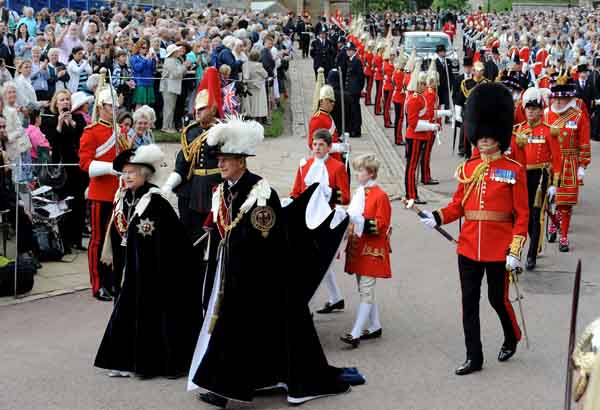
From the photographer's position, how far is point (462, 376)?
7680 millimetres

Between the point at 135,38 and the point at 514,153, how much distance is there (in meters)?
11.5

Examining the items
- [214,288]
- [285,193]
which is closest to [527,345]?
[214,288]

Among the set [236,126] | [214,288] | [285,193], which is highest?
[236,126]

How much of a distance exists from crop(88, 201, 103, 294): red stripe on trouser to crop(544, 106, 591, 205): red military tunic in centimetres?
492

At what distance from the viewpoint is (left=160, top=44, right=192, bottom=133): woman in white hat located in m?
18.6

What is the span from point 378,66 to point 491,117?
1907 cm

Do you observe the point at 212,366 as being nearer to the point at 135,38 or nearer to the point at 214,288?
the point at 214,288

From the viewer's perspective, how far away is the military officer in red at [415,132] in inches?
580

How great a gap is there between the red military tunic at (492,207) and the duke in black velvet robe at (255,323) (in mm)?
1354

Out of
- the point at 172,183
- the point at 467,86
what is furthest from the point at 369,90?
the point at 172,183

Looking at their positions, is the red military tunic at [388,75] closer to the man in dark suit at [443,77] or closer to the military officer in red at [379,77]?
the man in dark suit at [443,77]

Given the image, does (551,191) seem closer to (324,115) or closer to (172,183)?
(324,115)

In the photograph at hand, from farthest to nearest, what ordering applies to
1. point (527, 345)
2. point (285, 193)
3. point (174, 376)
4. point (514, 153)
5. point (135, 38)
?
1. point (135, 38)
2. point (285, 193)
3. point (514, 153)
4. point (527, 345)
5. point (174, 376)

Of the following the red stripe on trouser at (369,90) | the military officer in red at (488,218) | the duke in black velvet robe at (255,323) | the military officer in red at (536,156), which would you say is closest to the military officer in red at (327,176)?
the military officer in red at (488,218)
